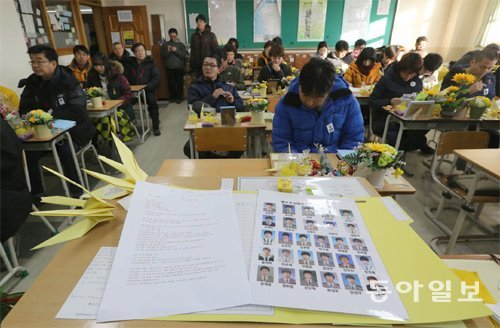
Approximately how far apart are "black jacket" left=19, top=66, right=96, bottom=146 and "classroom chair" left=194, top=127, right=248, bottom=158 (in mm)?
1397

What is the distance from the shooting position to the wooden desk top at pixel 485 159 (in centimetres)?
168

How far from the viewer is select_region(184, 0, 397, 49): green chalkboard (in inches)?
272

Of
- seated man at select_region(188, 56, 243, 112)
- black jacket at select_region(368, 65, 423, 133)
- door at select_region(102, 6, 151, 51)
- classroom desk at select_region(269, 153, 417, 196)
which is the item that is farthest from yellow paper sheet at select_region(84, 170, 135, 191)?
door at select_region(102, 6, 151, 51)

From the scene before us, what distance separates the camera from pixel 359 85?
4.40 m

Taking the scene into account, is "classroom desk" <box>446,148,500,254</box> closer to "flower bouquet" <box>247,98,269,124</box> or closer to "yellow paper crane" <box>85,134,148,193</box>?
"flower bouquet" <box>247,98,269,124</box>

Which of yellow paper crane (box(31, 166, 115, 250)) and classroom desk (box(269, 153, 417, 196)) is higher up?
yellow paper crane (box(31, 166, 115, 250))

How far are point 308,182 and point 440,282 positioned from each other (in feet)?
1.58

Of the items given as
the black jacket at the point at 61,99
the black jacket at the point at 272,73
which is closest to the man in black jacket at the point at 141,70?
the black jacket at the point at 272,73

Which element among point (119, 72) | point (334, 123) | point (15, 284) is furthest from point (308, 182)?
point (119, 72)

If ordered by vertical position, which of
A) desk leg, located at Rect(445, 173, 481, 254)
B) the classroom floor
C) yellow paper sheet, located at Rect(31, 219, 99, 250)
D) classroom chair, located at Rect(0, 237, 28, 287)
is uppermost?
yellow paper sheet, located at Rect(31, 219, 99, 250)

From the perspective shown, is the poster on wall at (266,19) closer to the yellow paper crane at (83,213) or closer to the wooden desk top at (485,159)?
the wooden desk top at (485,159)

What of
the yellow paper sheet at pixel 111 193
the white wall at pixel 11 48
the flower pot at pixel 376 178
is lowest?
the flower pot at pixel 376 178

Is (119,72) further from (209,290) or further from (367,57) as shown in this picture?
(209,290)

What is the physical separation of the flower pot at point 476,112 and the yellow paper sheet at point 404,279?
2926 mm
